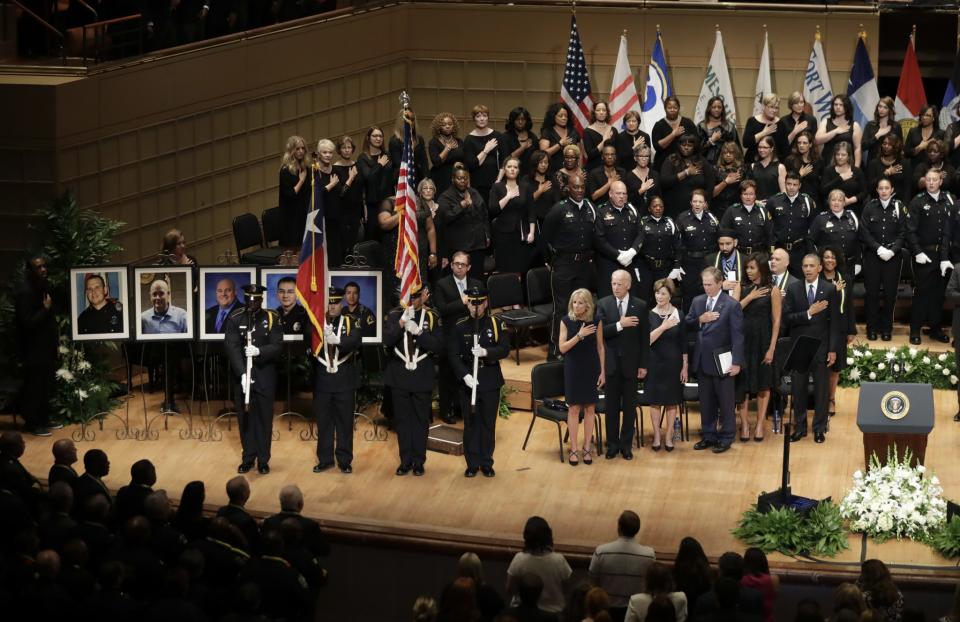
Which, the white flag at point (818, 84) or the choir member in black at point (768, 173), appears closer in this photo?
the choir member in black at point (768, 173)

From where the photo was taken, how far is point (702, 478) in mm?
14180

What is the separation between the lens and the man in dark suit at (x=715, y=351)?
14.6 m

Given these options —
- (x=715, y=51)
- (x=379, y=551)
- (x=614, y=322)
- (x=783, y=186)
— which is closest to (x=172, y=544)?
(x=379, y=551)

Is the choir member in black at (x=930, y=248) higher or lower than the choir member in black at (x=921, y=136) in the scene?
lower

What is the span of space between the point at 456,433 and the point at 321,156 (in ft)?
11.3

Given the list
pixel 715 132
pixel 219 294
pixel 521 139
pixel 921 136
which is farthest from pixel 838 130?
pixel 219 294

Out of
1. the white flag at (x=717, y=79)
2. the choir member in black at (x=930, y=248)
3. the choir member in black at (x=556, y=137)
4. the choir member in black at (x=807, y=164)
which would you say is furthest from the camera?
the white flag at (x=717, y=79)

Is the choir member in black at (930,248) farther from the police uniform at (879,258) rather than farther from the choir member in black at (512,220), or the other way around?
the choir member in black at (512,220)

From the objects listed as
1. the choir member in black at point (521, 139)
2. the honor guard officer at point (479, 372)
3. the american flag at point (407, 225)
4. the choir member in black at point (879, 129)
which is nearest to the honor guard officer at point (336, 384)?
the american flag at point (407, 225)

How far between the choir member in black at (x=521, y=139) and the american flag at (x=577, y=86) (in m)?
1.09

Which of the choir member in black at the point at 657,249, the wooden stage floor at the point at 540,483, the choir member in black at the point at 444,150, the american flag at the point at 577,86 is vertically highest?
the american flag at the point at 577,86

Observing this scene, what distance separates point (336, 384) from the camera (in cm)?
1424

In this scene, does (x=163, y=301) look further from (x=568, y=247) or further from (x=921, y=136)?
(x=921, y=136)

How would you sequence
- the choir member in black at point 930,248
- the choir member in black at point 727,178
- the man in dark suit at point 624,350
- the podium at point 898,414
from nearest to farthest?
the podium at point 898,414, the man in dark suit at point 624,350, the choir member in black at point 930,248, the choir member in black at point 727,178
